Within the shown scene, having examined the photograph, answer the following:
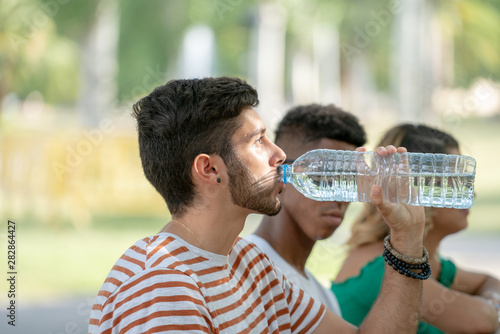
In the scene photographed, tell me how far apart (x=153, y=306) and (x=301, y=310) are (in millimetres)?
661

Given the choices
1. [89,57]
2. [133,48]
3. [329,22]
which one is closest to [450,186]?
[89,57]

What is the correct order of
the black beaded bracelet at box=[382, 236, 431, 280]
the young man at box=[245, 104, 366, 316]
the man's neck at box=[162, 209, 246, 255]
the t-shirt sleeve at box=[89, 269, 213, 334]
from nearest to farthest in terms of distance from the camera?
the t-shirt sleeve at box=[89, 269, 213, 334], the man's neck at box=[162, 209, 246, 255], the black beaded bracelet at box=[382, 236, 431, 280], the young man at box=[245, 104, 366, 316]

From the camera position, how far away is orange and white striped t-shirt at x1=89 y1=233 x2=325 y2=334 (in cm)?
155

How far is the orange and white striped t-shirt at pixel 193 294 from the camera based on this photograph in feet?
5.08

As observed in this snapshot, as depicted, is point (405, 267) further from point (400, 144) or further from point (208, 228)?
point (400, 144)

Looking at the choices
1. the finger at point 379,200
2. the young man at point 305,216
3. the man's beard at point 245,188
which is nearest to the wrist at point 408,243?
the finger at point 379,200

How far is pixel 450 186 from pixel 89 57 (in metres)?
17.2

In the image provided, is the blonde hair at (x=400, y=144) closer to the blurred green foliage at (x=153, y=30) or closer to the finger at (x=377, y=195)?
the finger at (x=377, y=195)

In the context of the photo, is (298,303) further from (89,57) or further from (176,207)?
(89,57)

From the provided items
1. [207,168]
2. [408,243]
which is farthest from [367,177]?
[207,168]

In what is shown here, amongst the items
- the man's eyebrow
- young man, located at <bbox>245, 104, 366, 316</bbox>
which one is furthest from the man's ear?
young man, located at <bbox>245, 104, 366, 316</bbox>

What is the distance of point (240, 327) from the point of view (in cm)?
175

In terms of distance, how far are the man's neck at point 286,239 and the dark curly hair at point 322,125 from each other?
347mm

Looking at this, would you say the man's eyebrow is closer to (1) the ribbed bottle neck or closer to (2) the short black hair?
(1) the ribbed bottle neck
